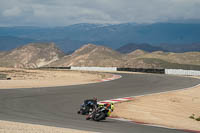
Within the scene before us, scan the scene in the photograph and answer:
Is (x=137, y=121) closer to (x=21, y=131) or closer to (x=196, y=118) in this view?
(x=196, y=118)

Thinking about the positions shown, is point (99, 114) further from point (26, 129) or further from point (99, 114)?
point (26, 129)

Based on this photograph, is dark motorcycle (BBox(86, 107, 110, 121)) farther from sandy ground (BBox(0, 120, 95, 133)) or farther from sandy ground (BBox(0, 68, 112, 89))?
sandy ground (BBox(0, 68, 112, 89))

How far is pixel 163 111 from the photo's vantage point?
19.4 m

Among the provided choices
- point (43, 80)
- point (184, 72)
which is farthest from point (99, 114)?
point (184, 72)

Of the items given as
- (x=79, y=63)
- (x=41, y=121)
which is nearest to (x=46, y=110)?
(x=41, y=121)

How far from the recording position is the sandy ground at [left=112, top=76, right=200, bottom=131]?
1654cm

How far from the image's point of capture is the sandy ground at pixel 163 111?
16536 millimetres

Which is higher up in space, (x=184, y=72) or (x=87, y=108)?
(x=184, y=72)

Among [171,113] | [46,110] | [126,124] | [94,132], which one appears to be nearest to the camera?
[94,132]

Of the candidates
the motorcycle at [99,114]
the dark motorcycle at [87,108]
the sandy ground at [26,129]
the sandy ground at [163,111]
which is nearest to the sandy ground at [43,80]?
the sandy ground at [163,111]

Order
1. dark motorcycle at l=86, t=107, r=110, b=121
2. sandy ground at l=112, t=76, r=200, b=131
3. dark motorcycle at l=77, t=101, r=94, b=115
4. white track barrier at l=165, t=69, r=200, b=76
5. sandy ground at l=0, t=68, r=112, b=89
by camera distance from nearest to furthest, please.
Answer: dark motorcycle at l=86, t=107, r=110, b=121
sandy ground at l=112, t=76, r=200, b=131
dark motorcycle at l=77, t=101, r=94, b=115
sandy ground at l=0, t=68, r=112, b=89
white track barrier at l=165, t=69, r=200, b=76

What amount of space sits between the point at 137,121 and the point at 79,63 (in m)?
137

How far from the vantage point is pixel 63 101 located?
21766 mm

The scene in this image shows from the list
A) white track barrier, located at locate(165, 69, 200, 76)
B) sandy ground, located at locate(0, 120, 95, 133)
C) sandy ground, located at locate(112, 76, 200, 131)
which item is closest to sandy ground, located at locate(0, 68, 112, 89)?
sandy ground, located at locate(112, 76, 200, 131)
